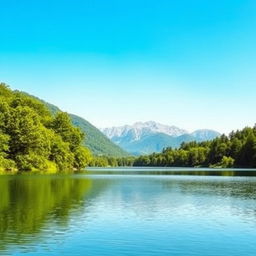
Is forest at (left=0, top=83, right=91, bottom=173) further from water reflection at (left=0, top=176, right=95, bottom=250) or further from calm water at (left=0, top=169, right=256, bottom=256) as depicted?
calm water at (left=0, top=169, right=256, bottom=256)

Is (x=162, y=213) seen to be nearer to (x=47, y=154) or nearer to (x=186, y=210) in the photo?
(x=186, y=210)

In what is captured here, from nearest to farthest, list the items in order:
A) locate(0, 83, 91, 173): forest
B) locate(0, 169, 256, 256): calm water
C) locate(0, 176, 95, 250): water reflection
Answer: locate(0, 169, 256, 256): calm water
locate(0, 176, 95, 250): water reflection
locate(0, 83, 91, 173): forest

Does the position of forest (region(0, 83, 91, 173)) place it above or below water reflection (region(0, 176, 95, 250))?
above

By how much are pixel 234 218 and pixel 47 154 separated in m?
103

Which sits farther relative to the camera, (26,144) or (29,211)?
(26,144)

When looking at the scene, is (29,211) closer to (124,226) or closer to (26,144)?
(124,226)

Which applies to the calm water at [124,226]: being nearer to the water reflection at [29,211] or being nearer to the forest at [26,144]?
the water reflection at [29,211]

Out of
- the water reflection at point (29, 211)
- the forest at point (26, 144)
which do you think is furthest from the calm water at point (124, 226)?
the forest at point (26, 144)

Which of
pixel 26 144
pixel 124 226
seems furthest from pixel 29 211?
pixel 26 144

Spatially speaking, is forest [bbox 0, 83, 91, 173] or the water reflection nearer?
the water reflection

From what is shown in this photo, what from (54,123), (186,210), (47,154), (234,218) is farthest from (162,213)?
(54,123)

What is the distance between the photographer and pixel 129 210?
37562mm

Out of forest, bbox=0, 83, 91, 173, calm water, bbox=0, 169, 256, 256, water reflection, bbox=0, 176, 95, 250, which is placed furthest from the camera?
forest, bbox=0, 83, 91, 173

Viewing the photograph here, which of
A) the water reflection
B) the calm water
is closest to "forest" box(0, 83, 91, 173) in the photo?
the water reflection
